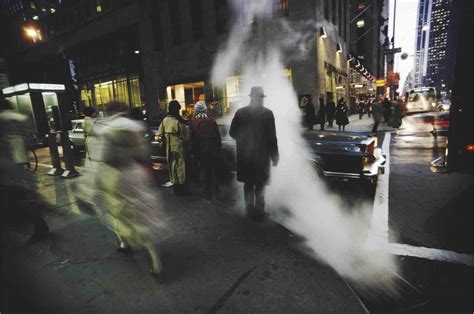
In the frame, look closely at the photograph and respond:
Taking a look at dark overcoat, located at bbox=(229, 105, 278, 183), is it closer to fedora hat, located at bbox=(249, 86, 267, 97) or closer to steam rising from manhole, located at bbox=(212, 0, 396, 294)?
fedora hat, located at bbox=(249, 86, 267, 97)

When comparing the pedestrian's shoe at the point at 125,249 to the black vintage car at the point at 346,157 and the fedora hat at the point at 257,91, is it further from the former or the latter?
the black vintage car at the point at 346,157

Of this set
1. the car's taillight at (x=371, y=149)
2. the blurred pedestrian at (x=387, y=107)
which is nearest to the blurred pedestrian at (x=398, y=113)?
the blurred pedestrian at (x=387, y=107)

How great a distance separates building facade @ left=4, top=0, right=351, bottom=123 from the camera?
54.2 ft

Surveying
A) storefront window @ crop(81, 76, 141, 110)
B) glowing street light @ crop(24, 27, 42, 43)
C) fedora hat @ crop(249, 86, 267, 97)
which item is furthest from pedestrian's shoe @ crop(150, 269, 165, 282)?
storefront window @ crop(81, 76, 141, 110)

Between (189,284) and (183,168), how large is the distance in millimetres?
2975

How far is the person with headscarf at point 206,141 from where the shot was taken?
5.20 m

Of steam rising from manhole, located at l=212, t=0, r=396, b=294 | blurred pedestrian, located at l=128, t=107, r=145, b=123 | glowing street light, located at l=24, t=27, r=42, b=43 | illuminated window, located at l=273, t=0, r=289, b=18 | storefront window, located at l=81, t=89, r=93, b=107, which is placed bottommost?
steam rising from manhole, located at l=212, t=0, r=396, b=294

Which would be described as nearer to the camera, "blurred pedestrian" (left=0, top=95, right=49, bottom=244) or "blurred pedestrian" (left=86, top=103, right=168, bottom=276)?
"blurred pedestrian" (left=86, top=103, right=168, bottom=276)

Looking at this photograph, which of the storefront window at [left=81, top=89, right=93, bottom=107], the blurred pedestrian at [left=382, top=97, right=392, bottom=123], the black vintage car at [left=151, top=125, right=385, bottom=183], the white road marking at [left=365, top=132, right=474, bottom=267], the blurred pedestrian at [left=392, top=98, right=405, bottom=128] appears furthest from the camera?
the storefront window at [left=81, top=89, right=93, bottom=107]

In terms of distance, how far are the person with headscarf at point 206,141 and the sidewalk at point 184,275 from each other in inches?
46.2

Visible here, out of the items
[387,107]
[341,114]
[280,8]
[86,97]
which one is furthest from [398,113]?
[86,97]

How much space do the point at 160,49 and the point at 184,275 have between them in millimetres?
22360

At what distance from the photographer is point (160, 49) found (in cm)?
2217

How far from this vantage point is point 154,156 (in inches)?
283
